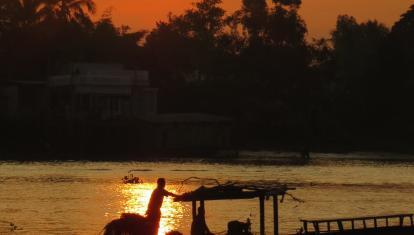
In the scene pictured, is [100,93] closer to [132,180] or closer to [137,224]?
[132,180]

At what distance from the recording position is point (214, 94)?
120 meters

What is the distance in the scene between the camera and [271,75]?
120438 mm

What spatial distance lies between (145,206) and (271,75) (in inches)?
2699

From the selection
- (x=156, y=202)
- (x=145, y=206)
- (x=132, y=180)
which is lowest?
(x=145, y=206)

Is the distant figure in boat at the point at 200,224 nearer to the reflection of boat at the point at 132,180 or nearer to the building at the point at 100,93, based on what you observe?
the reflection of boat at the point at 132,180

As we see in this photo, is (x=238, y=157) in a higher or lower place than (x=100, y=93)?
lower

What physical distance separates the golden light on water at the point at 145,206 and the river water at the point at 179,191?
0.13 ft

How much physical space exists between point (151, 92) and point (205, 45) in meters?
25.1

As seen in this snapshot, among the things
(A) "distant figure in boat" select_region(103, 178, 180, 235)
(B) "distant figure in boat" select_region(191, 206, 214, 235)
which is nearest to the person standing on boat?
(A) "distant figure in boat" select_region(103, 178, 180, 235)

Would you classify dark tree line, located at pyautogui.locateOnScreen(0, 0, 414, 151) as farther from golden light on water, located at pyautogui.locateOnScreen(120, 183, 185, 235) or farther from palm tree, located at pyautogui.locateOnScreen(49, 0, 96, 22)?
golden light on water, located at pyautogui.locateOnScreen(120, 183, 185, 235)

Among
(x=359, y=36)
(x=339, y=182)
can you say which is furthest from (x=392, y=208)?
(x=359, y=36)

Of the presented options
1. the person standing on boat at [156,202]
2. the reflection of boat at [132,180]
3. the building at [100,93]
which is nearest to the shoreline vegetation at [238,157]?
the building at [100,93]

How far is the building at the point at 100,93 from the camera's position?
10312 centimetres

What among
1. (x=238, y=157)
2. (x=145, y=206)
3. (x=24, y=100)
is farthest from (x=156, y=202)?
(x=24, y=100)
